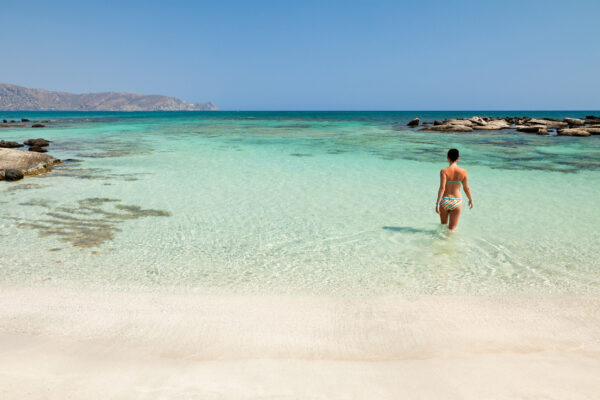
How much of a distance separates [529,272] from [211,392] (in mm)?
4626

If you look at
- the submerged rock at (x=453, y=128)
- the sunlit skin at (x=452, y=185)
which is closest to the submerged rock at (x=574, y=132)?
the submerged rock at (x=453, y=128)

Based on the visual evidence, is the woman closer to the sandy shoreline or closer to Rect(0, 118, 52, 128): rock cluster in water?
the sandy shoreline

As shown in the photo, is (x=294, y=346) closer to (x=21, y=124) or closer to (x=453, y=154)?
(x=453, y=154)

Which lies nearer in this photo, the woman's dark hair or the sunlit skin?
the woman's dark hair

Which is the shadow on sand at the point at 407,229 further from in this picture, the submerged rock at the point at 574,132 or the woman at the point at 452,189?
the submerged rock at the point at 574,132

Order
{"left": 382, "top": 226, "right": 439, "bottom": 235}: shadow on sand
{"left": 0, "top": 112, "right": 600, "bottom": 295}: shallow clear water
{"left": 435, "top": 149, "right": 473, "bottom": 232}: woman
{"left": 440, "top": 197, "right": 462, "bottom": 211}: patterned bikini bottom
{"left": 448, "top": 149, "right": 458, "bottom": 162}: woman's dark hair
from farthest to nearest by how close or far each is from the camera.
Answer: {"left": 382, "top": 226, "right": 439, "bottom": 235}: shadow on sand < {"left": 440, "top": 197, "right": 462, "bottom": 211}: patterned bikini bottom < {"left": 435, "top": 149, "right": 473, "bottom": 232}: woman < {"left": 448, "top": 149, "right": 458, "bottom": 162}: woman's dark hair < {"left": 0, "top": 112, "right": 600, "bottom": 295}: shallow clear water

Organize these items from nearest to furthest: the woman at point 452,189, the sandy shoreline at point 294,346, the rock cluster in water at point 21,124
→ the sandy shoreline at point 294,346 < the woman at point 452,189 < the rock cluster in water at point 21,124

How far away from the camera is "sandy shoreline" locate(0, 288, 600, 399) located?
2.73 meters

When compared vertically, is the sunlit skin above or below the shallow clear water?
above

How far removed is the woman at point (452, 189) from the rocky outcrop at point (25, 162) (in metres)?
12.8

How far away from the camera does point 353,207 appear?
8.46 metres

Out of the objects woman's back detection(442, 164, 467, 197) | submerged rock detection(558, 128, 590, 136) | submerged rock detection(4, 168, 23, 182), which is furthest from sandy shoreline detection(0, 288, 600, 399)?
submerged rock detection(558, 128, 590, 136)

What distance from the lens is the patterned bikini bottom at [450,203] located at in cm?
640

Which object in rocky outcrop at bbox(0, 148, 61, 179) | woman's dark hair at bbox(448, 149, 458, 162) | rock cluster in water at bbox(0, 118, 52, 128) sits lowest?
rocky outcrop at bbox(0, 148, 61, 179)
